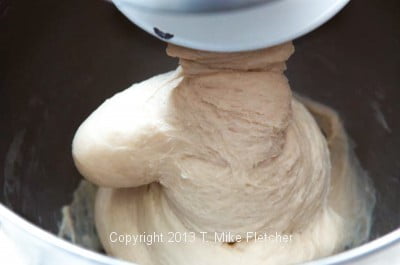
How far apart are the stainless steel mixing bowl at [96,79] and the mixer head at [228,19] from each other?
27 cm

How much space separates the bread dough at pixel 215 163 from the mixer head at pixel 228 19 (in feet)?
0.27

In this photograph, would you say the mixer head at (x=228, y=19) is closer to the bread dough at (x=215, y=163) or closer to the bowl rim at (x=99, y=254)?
the bread dough at (x=215, y=163)

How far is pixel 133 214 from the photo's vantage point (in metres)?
0.95

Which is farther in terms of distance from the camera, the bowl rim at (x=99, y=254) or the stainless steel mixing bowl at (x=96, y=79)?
the stainless steel mixing bowl at (x=96, y=79)

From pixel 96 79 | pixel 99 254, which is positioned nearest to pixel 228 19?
pixel 99 254

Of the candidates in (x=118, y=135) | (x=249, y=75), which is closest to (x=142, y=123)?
(x=118, y=135)

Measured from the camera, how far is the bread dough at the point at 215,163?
745 mm

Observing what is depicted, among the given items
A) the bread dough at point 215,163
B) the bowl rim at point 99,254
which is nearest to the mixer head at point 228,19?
the bread dough at point 215,163

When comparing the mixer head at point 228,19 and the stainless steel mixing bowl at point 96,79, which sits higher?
the mixer head at point 228,19

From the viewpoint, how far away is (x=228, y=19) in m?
0.57

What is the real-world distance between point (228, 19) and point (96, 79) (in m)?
0.45

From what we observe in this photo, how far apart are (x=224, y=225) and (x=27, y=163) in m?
0.33

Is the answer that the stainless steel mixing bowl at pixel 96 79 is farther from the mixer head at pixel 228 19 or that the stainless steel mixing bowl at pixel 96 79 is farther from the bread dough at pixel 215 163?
the mixer head at pixel 228 19

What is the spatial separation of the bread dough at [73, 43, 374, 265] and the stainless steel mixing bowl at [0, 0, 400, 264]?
9 cm
